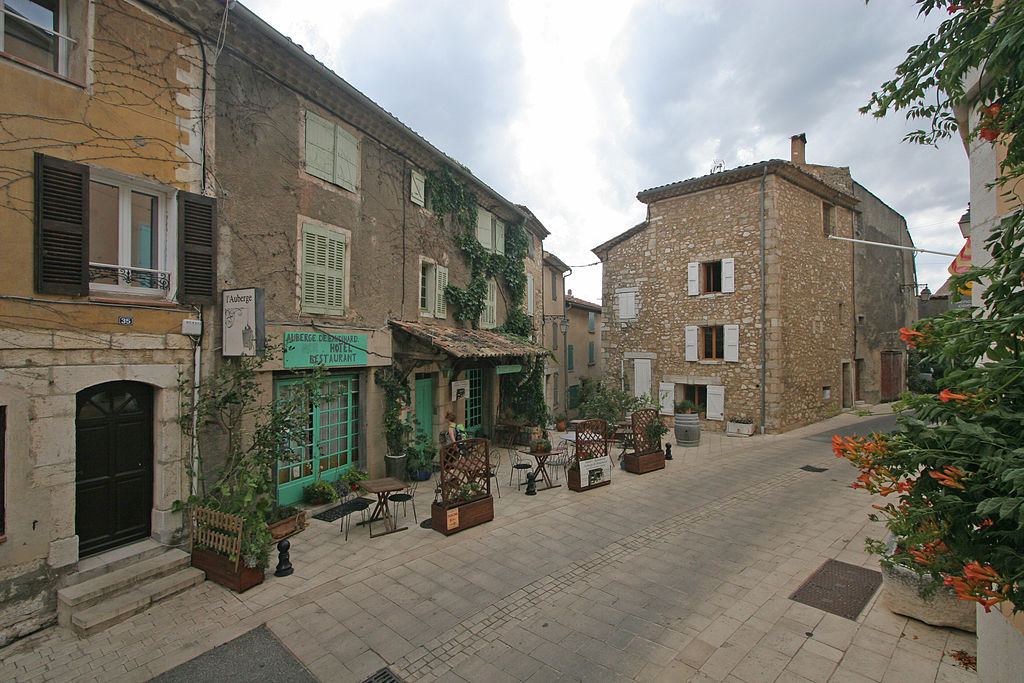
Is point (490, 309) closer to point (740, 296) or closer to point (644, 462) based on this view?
point (644, 462)

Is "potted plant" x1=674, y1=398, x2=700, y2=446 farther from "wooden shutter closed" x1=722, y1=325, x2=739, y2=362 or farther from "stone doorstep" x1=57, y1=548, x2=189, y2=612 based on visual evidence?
"stone doorstep" x1=57, y1=548, x2=189, y2=612

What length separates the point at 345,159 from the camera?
862cm

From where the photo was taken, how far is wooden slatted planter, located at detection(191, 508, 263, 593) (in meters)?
5.21

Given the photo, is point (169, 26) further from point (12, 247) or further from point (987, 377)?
point (987, 377)

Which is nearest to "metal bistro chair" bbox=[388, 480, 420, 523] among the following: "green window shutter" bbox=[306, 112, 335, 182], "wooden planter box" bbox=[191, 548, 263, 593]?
"wooden planter box" bbox=[191, 548, 263, 593]

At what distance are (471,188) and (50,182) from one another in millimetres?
8790

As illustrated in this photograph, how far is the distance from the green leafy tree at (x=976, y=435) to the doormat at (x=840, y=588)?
3464 mm

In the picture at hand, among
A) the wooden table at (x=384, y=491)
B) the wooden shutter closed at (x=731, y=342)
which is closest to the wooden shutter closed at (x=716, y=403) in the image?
the wooden shutter closed at (x=731, y=342)

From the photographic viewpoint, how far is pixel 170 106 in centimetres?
583

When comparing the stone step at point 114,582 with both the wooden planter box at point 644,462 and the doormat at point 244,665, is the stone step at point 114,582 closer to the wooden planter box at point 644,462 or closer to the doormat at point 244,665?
the doormat at point 244,665

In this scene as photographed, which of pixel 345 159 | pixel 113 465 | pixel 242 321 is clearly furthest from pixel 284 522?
pixel 345 159

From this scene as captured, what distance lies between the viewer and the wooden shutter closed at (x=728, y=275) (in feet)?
53.3

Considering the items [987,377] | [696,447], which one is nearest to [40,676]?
[987,377]

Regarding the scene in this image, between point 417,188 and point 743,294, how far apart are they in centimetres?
1159
